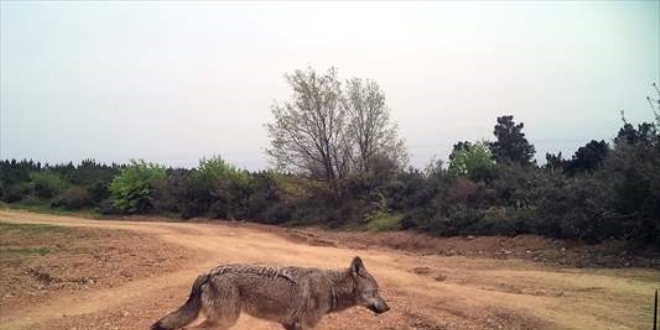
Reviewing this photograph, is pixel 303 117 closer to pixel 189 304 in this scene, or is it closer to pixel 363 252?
pixel 363 252

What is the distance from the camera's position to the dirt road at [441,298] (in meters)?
9.95

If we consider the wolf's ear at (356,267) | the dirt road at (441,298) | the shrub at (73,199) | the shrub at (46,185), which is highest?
the shrub at (46,185)

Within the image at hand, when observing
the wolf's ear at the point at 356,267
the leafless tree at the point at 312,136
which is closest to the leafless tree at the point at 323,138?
the leafless tree at the point at 312,136

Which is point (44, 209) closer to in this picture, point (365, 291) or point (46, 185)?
point (46, 185)

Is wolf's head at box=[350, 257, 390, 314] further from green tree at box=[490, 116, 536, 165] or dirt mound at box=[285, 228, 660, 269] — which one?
green tree at box=[490, 116, 536, 165]

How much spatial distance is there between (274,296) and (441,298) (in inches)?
182

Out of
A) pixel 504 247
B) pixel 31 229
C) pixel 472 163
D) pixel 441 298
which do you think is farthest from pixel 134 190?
pixel 441 298

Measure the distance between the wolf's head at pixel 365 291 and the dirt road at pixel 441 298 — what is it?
192cm

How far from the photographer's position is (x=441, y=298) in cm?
1135

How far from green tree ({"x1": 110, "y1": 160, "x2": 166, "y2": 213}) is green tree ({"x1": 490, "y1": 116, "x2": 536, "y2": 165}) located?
62.0 ft

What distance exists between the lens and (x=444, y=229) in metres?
20.3

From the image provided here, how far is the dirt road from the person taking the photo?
32.6 feet

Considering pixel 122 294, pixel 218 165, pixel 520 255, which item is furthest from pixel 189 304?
pixel 218 165

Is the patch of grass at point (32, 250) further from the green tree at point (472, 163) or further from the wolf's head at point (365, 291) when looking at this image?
the green tree at point (472, 163)
